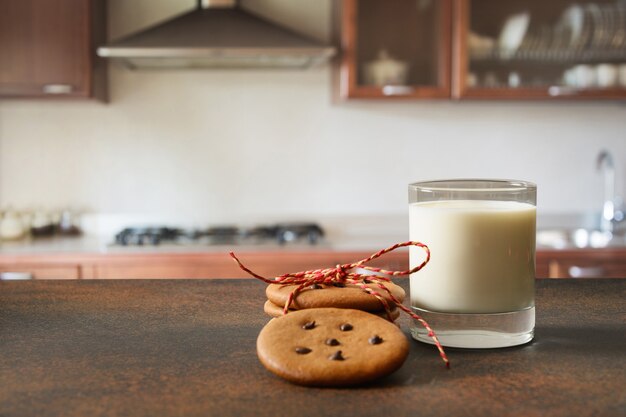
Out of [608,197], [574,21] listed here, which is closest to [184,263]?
[574,21]

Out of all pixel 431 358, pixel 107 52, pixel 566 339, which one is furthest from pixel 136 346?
pixel 107 52

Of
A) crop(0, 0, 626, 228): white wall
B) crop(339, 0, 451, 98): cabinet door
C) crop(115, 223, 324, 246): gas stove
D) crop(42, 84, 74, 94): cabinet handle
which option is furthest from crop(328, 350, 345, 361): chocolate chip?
crop(0, 0, 626, 228): white wall

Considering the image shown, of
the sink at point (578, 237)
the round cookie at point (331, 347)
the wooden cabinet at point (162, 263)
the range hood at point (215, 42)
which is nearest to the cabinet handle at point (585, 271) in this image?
the sink at point (578, 237)

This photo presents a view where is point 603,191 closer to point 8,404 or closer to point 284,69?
point 284,69

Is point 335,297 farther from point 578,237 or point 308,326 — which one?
point 578,237

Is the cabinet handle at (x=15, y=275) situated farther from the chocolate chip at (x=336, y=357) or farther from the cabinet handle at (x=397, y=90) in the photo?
the chocolate chip at (x=336, y=357)

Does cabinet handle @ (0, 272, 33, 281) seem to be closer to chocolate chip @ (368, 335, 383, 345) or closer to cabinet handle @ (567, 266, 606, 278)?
cabinet handle @ (567, 266, 606, 278)

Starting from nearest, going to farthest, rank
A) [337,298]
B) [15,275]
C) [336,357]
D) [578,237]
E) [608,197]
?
[336,357] < [337,298] < [15,275] < [578,237] < [608,197]
